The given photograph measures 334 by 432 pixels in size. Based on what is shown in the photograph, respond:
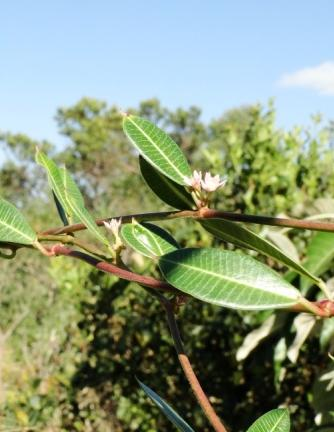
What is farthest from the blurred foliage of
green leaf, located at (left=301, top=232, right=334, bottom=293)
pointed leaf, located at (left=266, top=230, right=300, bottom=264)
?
green leaf, located at (left=301, top=232, right=334, bottom=293)

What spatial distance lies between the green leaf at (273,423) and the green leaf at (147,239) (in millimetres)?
153

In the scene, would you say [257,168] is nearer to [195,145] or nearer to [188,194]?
[188,194]

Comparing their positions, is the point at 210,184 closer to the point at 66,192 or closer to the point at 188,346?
the point at 66,192

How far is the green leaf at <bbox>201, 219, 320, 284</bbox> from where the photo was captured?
0.51m

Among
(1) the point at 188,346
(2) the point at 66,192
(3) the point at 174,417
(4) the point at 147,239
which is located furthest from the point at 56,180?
(1) the point at 188,346

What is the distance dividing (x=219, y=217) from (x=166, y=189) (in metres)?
0.09

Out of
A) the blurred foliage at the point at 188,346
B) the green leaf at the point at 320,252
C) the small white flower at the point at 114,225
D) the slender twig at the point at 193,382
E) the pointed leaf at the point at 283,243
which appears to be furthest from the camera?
the blurred foliage at the point at 188,346

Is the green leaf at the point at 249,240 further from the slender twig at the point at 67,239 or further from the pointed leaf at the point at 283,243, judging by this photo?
the pointed leaf at the point at 283,243

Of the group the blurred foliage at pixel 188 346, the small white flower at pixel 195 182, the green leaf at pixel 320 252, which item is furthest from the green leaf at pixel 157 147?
the blurred foliage at pixel 188 346

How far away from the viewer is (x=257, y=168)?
9.29ft

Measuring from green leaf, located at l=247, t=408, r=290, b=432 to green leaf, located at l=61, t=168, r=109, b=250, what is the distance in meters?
0.17

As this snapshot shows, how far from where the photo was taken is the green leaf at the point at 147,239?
0.57 m

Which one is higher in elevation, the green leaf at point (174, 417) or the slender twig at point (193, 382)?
the slender twig at point (193, 382)

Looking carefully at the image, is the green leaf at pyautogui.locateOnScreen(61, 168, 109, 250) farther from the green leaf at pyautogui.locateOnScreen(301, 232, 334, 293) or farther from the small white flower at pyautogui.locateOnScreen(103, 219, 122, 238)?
the green leaf at pyautogui.locateOnScreen(301, 232, 334, 293)
